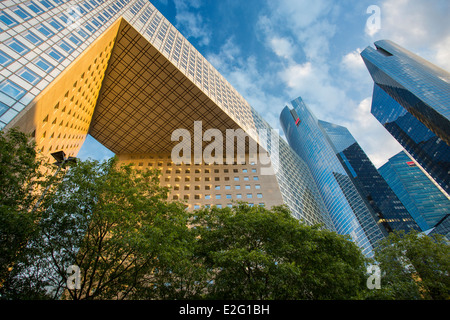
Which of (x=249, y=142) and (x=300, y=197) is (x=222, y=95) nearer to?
(x=249, y=142)

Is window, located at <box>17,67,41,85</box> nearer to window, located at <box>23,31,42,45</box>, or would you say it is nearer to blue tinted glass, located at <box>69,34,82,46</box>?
window, located at <box>23,31,42,45</box>

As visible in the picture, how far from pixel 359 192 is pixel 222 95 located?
11725cm

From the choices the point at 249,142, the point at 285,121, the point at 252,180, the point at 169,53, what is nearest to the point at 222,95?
the point at 249,142

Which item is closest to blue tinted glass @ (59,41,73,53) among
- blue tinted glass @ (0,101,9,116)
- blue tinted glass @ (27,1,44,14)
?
blue tinted glass @ (27,1,44,14)

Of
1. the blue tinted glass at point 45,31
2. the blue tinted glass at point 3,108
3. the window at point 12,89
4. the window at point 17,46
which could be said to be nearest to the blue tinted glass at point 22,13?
the blue tinted glass at point 45,31

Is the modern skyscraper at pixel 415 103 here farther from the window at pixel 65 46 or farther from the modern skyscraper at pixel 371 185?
the window at pixel 65 46

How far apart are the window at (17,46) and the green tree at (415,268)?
29609 millimetres

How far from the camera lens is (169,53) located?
3716 centimetres

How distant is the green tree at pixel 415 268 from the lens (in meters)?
13.8

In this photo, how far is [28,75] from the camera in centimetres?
1841

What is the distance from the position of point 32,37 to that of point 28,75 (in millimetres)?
4458

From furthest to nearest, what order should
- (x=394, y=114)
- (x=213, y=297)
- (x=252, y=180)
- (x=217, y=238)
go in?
(x=394, y=114), (x=252, y=180), (x=217, y=238), (x=213, y=297)

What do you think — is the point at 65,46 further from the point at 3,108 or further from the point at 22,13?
the point at 3,108

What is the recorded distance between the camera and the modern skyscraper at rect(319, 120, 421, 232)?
116 metres
